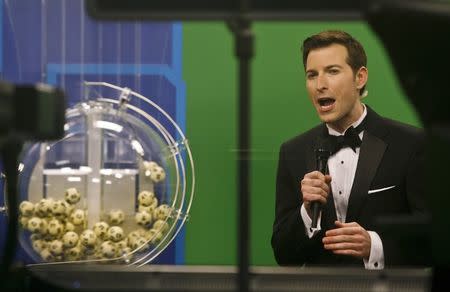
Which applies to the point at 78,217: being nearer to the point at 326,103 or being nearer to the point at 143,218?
the point at 143,218

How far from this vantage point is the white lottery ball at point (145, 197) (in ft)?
8.05

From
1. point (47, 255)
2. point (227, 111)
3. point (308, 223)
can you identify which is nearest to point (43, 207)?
point (47, 255)

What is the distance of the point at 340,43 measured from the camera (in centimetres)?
263

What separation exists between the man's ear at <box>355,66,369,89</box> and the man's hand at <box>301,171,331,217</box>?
317 millimetres

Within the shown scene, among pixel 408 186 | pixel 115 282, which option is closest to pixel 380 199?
pixel 408 186

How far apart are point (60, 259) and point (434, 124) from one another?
1724 millimetres

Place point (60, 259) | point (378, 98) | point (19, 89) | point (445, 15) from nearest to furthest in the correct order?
point (445, 15) < point (19, 89) < point (60, 259) < point (378, 98)

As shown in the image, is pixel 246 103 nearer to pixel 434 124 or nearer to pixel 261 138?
pixel 434 124

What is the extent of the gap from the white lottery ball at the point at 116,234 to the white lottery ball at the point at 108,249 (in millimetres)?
16

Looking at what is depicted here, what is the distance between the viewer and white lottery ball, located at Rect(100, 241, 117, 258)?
2.41 m

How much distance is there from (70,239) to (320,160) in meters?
0.87

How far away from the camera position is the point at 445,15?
2.84 feet

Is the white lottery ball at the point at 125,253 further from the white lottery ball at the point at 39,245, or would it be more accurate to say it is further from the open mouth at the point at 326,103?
the open mouth at the point at 326,103

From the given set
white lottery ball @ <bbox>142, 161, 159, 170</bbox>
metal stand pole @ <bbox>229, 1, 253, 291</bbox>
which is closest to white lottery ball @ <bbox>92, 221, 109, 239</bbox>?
white lottery ball @ <bbox>142, 161, 159, 170</bbox>
